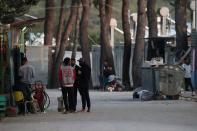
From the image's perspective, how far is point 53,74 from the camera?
54094 mm

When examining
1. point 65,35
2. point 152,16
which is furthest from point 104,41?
point 152,16

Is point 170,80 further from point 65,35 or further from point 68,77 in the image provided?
point 65,35

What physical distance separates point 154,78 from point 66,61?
27.7ft

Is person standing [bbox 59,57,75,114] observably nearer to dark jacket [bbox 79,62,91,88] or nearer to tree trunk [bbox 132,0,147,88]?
dark jacket [bbox 79,62,91,88]

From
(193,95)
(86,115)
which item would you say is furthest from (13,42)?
(193,95)

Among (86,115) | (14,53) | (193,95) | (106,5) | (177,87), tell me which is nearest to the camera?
(86,115)

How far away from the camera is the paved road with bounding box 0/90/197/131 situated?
19.4 m

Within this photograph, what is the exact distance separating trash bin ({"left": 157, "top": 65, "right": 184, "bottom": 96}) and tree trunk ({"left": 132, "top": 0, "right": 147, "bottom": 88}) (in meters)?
15.4

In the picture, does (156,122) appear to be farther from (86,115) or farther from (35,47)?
(35,47)

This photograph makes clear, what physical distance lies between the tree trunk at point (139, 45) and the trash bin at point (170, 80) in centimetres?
1538

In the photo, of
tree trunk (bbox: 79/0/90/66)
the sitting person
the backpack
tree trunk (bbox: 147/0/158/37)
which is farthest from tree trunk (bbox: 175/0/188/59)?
the sitting person

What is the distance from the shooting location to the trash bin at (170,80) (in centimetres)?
3200

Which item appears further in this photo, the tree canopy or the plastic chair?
the tree canopy

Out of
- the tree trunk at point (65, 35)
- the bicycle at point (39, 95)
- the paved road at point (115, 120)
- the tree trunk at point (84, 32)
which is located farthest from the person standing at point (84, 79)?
the tree trunk at point (65, 35)
